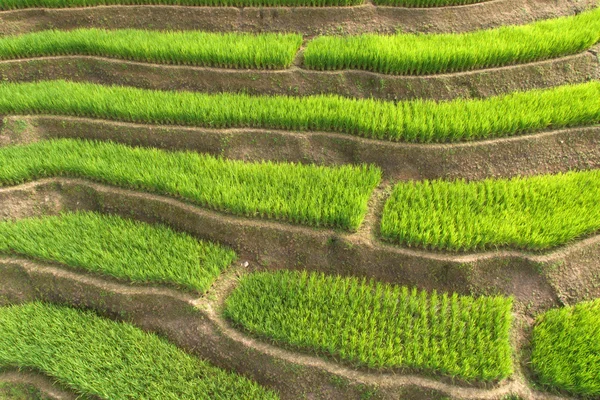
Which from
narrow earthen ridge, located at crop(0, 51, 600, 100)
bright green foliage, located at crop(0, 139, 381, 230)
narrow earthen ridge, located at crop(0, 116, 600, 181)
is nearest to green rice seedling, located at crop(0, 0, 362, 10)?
narrow earthen ridge, located at crop(0, 51, 600, 100)

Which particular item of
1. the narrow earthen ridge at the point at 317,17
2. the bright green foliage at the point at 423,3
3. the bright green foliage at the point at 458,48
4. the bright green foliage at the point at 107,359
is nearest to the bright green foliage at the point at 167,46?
the narrow earthen ridge at the point at 317,17

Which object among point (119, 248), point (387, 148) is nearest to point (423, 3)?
point (387, 148)

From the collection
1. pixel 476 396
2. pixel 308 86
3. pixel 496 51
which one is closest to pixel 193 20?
pixel 308 86

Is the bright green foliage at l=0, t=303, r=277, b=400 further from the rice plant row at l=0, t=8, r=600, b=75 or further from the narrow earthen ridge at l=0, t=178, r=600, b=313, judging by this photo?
the rice plant row at l=0, t=8, r=600, b=75

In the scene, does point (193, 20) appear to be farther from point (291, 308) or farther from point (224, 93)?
point (291, 308)

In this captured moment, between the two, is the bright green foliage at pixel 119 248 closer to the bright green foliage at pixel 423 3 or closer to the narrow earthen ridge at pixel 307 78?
the narrow earthen ridge at pixel 307 78

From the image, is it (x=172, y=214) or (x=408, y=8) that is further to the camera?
(x=408, y=8)

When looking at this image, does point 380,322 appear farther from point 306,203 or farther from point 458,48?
point 458,48
